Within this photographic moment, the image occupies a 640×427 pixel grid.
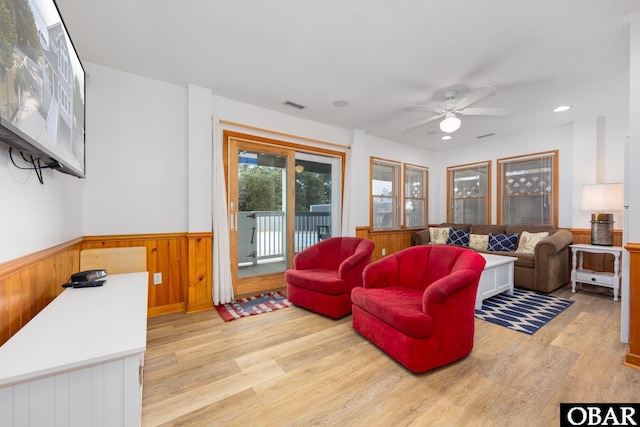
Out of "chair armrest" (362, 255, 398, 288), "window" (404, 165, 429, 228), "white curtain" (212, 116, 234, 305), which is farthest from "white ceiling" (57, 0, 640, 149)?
"window" (404, 165, 429, 228)

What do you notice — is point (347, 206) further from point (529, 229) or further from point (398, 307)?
point (529, 229)

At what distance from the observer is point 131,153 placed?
2814 mm

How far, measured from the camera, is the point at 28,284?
137 centimetres

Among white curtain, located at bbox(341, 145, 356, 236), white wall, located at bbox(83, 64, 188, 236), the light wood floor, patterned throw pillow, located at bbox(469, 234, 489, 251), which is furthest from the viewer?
patterned throw pillow, located at bbox(469, 234, 489, 251)

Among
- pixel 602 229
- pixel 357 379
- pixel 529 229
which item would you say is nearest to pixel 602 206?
pixel 602 229

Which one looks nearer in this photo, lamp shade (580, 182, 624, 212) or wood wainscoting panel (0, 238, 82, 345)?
wood wainscoting panel (0, 238, 82, 345)

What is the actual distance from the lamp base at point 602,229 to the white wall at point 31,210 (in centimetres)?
579

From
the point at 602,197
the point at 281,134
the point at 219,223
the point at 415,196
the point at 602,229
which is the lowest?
the point at 602,229

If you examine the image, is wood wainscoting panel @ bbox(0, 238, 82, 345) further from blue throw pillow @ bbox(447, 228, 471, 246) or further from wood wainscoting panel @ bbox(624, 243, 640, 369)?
blue throw pillow @ bbox(447, 228, 471, 246)

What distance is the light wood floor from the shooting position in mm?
1501

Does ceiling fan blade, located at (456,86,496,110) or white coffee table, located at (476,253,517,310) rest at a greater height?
ceiling fan blade, located at (456,86,496,110)

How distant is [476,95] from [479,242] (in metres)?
3.03

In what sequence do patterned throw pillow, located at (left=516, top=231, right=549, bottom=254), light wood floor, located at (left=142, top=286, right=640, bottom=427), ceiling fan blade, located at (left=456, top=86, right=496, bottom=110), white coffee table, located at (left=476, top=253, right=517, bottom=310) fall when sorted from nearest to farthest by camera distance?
1. light wood floor, located at (left=142, top=286, right=640, bottom=427)
2. ceiling fan blade, located at (left=456, top=86, right=496, bottom=110)
3. white coffee table, located at (left=476, top=253, right=517, bottom=310)
4. patterned throw pillow, located at (left=516, top=231, right=549, bottom=254)

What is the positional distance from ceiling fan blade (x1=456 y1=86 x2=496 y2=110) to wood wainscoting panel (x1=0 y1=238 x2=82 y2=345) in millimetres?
3437
